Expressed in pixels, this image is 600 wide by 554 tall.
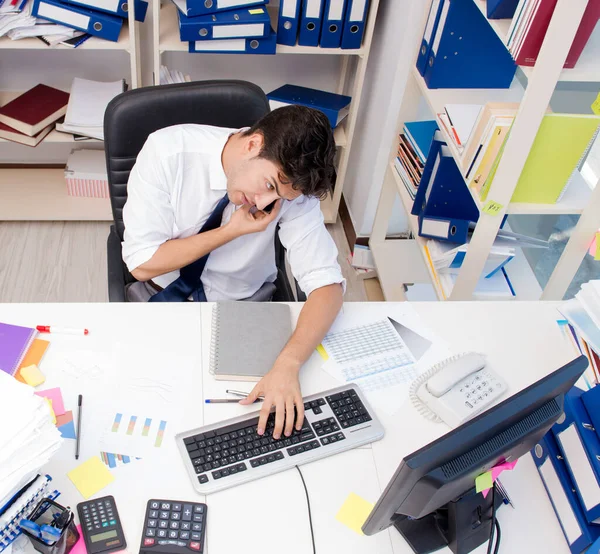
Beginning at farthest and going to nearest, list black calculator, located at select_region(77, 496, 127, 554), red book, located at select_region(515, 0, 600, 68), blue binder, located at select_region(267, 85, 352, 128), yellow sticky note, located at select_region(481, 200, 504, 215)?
blue binder, located at select_region(267, 85, 352, 128) → yellow sticky note, located at select_region(481, 200, 504, 215) → red book, located at select_region(515, 0, 600, 68) → black calculator, located at select_region(77, 496, 127, 554)

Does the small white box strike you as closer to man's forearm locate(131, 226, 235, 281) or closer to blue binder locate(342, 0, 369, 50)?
blue binder locate(342, 0, 369, 50)

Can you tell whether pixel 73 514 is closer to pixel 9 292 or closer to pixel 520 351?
pixel 520 351

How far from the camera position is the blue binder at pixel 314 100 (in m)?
2.59

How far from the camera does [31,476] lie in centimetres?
101

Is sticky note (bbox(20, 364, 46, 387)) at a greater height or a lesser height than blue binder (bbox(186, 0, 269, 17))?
lesser

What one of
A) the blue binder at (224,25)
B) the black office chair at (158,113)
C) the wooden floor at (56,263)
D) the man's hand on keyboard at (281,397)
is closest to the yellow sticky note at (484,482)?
the man's hand on keyboard at (281,397)

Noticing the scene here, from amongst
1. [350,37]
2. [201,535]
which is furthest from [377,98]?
[201,535]

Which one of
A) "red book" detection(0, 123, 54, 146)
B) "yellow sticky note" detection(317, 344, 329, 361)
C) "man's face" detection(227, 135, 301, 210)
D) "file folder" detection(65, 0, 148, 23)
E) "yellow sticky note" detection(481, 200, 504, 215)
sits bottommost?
"red book" detection(0, 123, 54, 146)

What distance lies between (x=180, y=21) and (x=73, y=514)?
1.75m

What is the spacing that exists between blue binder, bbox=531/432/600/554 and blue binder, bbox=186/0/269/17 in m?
1.75

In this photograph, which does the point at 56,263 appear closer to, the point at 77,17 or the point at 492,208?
the point at 77,17

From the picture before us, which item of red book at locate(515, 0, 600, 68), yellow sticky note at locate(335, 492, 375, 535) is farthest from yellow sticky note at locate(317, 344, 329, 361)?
red book at locate(515, 0, 600, 68)

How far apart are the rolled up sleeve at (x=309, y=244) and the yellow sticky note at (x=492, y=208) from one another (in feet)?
1.50

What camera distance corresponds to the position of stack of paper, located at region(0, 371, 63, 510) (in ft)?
3.08
